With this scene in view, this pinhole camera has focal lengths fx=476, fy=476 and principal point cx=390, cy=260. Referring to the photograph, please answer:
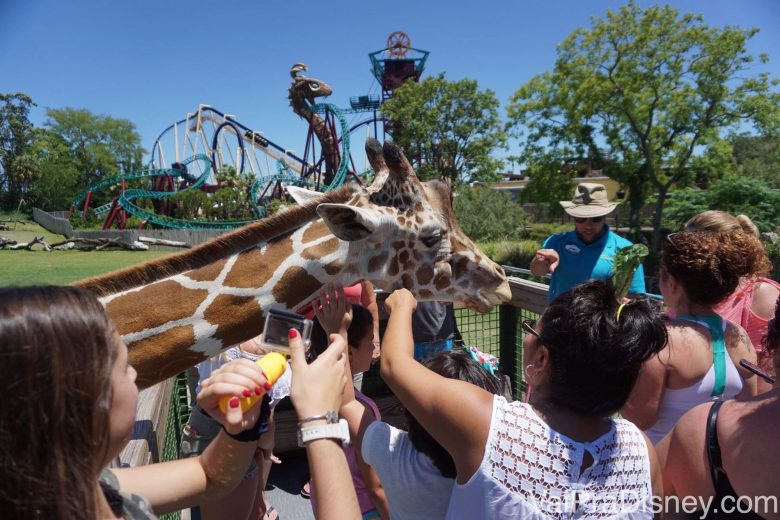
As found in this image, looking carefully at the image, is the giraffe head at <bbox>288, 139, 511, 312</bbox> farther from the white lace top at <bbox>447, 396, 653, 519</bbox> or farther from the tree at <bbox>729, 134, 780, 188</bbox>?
the tree at <bbox>729, 134, 780, 188</bbox>

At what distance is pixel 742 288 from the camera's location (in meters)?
2.90

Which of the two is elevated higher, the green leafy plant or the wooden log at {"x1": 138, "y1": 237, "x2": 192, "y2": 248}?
the green leafy plant

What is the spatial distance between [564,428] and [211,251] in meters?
1.93

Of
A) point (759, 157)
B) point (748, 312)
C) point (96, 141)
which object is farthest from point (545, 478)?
point (96, 141)

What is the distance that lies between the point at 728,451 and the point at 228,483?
165 cm

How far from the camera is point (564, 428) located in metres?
1.53

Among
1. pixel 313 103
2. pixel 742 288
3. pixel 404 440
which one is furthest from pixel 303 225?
pixel 313 103

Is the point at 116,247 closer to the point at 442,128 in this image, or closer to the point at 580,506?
the point at 442,128

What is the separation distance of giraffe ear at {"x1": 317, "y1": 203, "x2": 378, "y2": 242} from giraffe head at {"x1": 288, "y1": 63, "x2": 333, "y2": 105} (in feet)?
126

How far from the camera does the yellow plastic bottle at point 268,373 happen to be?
4.23ft

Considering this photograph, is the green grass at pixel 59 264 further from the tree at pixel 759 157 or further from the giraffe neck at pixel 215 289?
the tree at pixel 759 157

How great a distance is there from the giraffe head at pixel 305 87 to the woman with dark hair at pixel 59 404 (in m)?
40.0

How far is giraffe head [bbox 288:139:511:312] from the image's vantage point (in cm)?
284

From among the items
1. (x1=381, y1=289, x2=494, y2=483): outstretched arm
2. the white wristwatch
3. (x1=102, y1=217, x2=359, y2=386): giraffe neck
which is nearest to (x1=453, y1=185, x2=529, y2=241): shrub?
(x1=102, y1=217, x2=359, y2=386): giraffe neck
